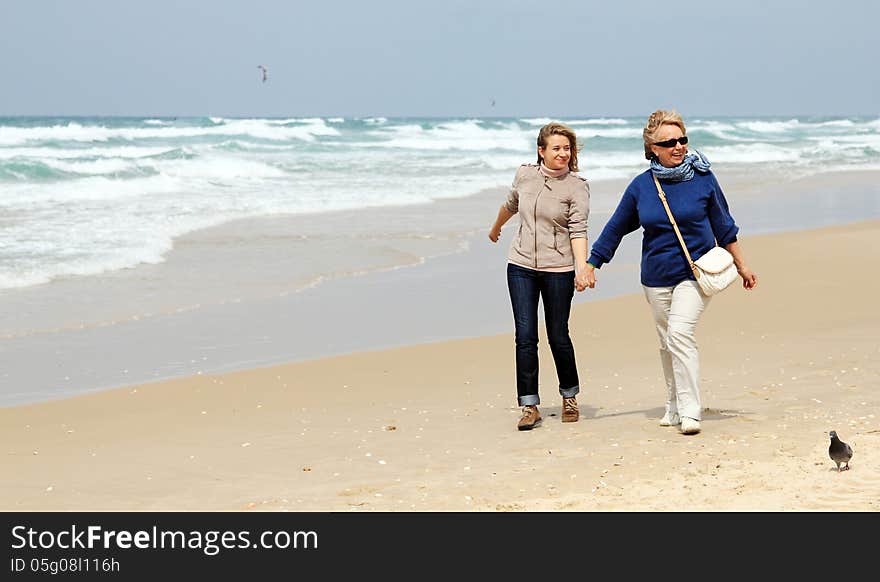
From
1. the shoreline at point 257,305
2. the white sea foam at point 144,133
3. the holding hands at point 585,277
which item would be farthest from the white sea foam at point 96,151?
the holding hands at point 585,277

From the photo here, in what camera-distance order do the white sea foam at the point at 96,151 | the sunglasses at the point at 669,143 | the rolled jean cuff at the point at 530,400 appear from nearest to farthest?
the sunglasses at the point at 669,143
the rolled jean cuff at the point at 530,400
the white sea foam at the point at 96,151

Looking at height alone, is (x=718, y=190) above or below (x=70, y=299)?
above

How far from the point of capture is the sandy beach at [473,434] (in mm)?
4832

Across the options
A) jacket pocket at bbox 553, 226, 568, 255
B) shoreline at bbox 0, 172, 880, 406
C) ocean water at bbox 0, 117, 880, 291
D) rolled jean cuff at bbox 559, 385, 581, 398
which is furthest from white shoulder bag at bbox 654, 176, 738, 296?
ocean water at bbox 0, 117, 880, 291

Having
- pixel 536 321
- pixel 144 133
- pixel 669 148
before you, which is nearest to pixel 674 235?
pixel 669 148

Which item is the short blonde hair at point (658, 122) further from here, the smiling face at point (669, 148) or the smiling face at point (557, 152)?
the smiling face at point (557, 152)

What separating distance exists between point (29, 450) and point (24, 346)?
2927 millimetres

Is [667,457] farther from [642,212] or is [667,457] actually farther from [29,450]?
[29,450]

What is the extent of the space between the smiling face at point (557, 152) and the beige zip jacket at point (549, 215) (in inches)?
3.1

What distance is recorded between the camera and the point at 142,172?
2873cm

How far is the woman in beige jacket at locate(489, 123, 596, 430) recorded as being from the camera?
5.93 metres

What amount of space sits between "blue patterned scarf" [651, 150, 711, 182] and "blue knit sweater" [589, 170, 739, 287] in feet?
0.11

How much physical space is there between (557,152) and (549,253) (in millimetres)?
519
